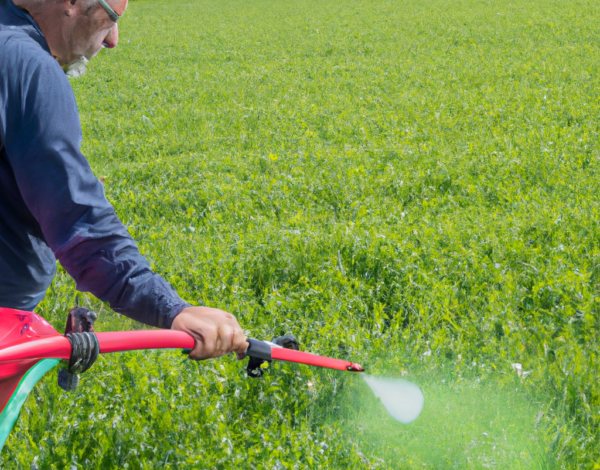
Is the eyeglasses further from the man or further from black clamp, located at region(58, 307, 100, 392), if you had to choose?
black clamp, located at region(58, 307, 100, 392)

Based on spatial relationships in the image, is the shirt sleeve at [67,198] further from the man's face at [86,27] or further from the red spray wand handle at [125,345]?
the man's face at [86,27]

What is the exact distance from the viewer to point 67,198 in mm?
1705

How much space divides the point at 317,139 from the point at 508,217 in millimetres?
3473

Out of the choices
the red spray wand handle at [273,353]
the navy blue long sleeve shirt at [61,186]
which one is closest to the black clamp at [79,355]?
the navy blue long sleeve shirt at [61,186]

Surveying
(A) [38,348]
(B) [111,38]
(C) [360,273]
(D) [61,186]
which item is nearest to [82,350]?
(A) [38,348]

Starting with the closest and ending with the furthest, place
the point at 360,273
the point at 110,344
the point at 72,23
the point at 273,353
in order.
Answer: the point at 110,344 < the point at 72,23 < the point at 273,353 < the point at 360,273

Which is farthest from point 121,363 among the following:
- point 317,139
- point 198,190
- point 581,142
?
point 581,142

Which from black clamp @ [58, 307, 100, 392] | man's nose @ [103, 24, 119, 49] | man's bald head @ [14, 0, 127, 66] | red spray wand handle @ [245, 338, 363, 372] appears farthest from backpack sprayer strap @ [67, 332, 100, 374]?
man's nose @ [103, 24, 119, 49]

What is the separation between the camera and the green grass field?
9.58 feet

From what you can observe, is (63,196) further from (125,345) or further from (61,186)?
(125,345)

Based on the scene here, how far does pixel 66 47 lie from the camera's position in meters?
2.05

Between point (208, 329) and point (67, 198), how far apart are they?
21.2 inches

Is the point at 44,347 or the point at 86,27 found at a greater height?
the point at 86,27

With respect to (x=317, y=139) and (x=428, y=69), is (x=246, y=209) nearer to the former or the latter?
(x=317, y=139)
